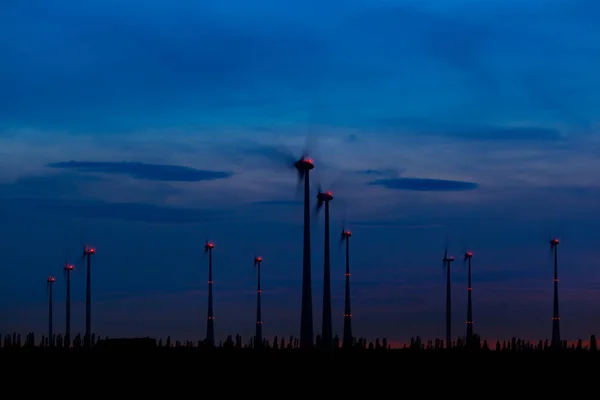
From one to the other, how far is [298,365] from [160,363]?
1955 cm

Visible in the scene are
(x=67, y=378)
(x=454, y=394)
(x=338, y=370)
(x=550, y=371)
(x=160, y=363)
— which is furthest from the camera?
(x=160, y=363)

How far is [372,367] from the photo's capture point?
125 metres

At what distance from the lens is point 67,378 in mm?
104312

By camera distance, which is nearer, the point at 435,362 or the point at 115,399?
the point at 115,399

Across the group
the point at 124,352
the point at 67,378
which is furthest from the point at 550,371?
the point at 124,352

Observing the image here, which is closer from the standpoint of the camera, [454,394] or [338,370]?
[454,394]

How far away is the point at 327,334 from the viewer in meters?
135

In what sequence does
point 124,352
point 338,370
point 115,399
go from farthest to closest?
point 124,352 → point 338,370 → point 115,399

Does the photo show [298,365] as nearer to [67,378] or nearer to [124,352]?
[67,378]

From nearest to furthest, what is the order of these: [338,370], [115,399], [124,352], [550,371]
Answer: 1. [115,399]
2. [338,370]
3. [550,371]
4. [124,352]

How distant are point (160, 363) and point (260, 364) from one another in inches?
444

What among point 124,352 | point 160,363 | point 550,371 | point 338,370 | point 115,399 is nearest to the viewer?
point 115,399

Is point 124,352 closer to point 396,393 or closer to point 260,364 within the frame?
point 260,364

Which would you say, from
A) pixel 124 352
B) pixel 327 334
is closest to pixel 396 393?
pixel 327 334
